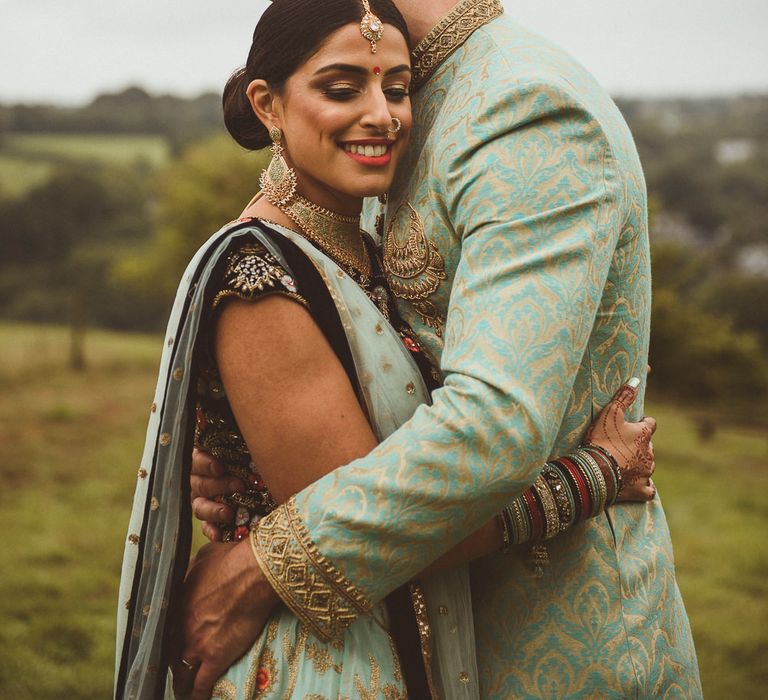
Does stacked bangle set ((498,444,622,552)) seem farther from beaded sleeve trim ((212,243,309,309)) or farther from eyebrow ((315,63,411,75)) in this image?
eyebrow ((315,63,411,75))

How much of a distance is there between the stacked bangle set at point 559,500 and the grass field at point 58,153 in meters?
10.0

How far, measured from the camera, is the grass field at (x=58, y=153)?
10531 mm

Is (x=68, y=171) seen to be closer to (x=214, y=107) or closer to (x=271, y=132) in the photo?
(x=214, y=107)

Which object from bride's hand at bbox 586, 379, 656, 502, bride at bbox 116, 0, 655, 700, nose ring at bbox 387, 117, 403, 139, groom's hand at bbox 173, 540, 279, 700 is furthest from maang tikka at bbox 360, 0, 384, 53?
groom's hand at bbox 173, 540, 279, 700

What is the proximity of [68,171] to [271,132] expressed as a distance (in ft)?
32.6

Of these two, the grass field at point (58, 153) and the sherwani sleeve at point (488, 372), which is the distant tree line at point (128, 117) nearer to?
the grass field at point (58, 153)

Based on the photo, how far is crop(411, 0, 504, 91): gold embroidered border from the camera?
1609 mm

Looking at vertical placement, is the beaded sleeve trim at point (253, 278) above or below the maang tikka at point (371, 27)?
below

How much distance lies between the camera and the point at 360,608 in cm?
140

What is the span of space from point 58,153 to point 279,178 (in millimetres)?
10409

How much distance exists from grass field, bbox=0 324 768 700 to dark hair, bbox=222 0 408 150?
129 inches

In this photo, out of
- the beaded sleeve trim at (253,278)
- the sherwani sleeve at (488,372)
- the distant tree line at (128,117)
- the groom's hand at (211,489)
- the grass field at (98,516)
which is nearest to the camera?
the sherwani sleeve at (488,372)

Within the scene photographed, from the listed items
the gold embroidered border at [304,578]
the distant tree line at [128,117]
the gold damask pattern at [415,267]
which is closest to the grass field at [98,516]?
the distant tree line at [128,117]

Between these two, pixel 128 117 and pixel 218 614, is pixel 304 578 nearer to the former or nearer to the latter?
pixel 218 614
